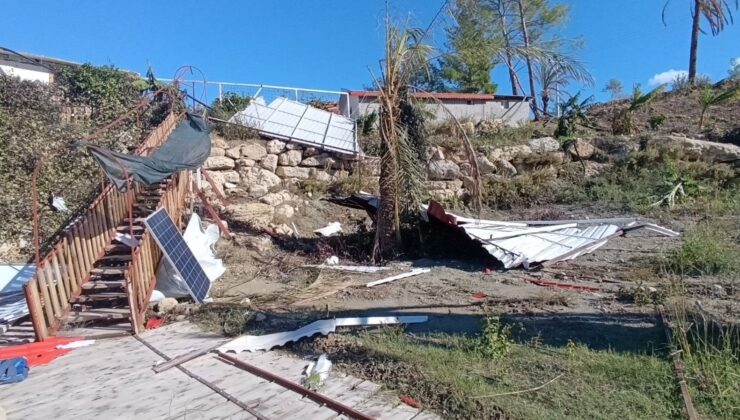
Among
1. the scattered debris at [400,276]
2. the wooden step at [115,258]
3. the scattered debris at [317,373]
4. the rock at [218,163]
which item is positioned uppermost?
the rock at [218,163]

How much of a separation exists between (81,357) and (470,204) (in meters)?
10.1

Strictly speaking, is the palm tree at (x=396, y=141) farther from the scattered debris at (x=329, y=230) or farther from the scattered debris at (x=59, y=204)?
the scattered debris at (x=59, y=204)

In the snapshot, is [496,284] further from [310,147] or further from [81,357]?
[310,147]

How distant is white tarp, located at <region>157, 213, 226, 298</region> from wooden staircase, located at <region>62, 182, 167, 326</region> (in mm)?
564

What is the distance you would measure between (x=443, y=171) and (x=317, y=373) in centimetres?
1087

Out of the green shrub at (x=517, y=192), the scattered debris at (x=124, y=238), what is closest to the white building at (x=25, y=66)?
the scattered debris at (x=124, y=238)

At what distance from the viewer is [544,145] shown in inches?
602

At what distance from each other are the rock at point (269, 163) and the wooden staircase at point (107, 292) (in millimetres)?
5834

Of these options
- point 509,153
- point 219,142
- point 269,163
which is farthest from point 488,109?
point 219,142

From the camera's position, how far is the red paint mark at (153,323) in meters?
6.49

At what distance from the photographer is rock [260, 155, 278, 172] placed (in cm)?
1412

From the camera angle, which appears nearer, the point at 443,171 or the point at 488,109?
the point at 443,171

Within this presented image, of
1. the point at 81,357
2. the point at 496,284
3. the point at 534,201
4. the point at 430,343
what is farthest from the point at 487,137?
the point at 81,357

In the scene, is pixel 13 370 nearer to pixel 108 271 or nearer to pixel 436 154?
pixel 108 271
